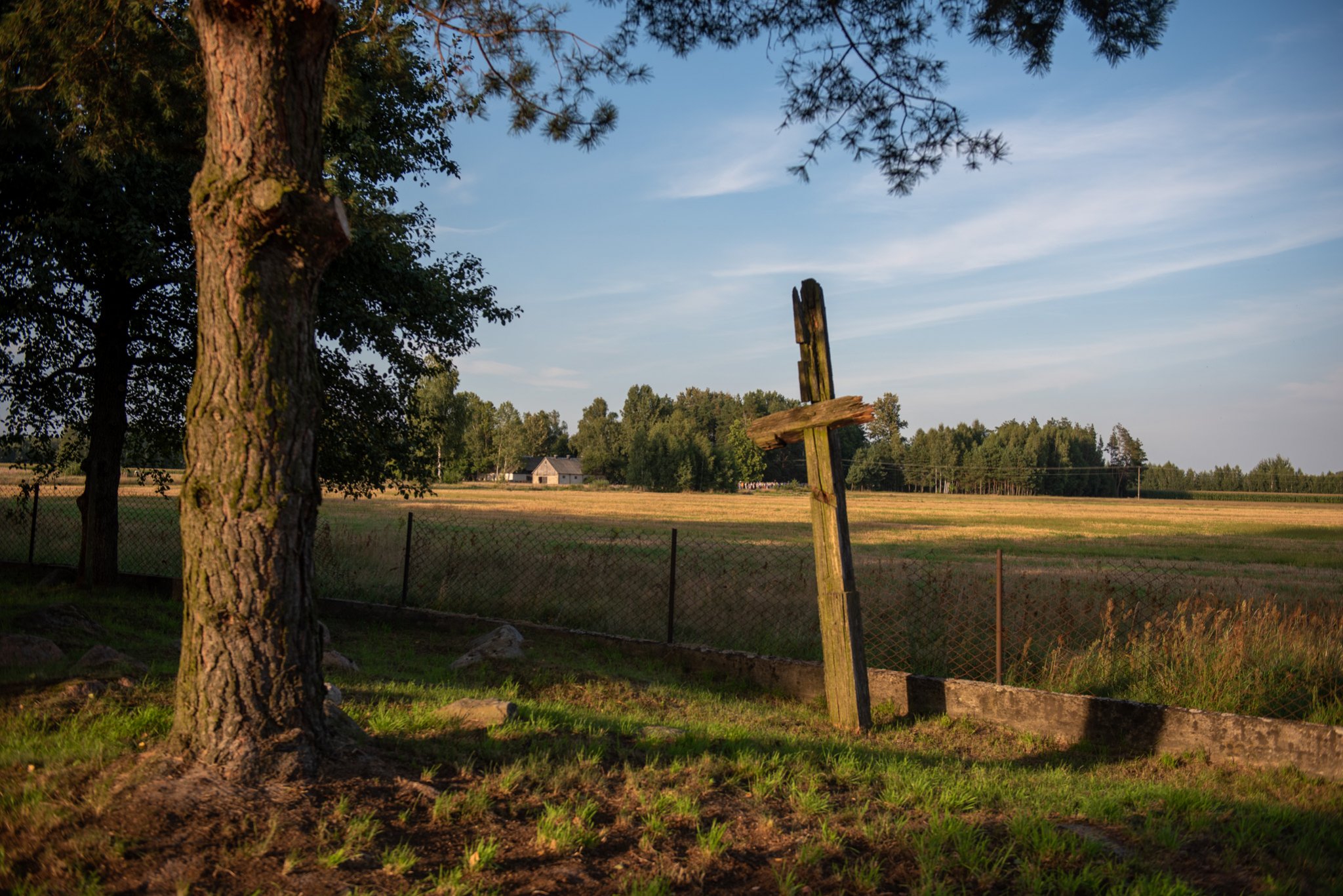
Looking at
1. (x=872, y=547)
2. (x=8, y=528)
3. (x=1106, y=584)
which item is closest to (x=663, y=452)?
(x=872, y=547)

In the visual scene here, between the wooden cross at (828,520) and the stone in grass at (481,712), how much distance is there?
2.78 metres

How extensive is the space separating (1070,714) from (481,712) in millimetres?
4668

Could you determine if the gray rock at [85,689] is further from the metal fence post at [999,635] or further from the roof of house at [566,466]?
the roof of house at [566,466]

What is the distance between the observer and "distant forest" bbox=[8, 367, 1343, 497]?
316ft

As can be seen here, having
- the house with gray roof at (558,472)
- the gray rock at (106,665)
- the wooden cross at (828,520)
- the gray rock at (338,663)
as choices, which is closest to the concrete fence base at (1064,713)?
the wooden cross at (828,520)

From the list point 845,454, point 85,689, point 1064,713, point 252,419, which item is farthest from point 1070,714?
point 845,454

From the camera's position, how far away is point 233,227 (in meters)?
3.54

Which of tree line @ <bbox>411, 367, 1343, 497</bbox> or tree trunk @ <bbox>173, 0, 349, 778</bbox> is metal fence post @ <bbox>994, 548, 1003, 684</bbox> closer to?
tree trunk @ <bbox>173, 0, 349, 778</bbox>

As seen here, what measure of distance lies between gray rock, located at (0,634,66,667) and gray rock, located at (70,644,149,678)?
0.75ft

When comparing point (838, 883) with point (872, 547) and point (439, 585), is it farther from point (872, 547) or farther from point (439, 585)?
point (872, 547)

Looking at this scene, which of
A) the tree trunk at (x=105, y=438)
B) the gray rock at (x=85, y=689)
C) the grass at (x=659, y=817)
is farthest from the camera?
the tree trunk at (x=105, y=438)

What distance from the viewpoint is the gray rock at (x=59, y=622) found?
22.9 feet

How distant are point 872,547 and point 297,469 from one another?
2231cm

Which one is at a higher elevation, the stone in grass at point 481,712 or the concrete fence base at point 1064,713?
the stone in grass at point 481,712
